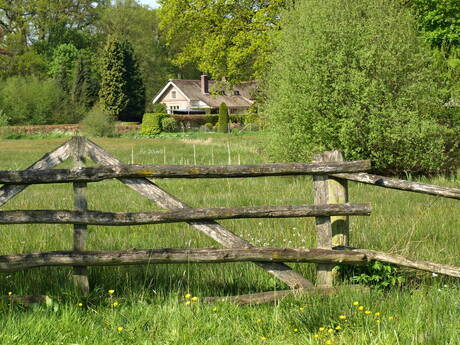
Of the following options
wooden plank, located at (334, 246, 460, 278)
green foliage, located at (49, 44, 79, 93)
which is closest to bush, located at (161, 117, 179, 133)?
green foliage, located at (49, 44, 79, 93)

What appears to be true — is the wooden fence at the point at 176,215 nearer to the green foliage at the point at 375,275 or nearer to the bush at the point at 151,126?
the green foliage at the point at 375,275

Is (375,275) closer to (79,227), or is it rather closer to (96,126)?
(79,227)

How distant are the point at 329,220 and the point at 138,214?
5.85 feet

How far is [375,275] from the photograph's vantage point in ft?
17.6

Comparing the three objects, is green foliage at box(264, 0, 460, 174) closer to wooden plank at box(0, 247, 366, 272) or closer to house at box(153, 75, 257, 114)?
wooden plank at box(0, 247, 366, 272)

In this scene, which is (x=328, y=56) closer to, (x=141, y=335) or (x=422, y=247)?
(x=422, y=247)

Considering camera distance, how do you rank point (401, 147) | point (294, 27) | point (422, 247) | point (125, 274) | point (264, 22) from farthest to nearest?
point (264, 22), point (294, 27), point (401, 147), point (422, 247), point (125, 274)

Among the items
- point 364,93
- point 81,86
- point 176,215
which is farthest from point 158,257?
point 81,86

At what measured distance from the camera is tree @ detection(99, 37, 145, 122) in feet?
193

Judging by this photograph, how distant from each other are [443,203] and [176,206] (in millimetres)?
6891

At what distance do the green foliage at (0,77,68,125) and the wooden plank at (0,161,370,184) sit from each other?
45.4 meters

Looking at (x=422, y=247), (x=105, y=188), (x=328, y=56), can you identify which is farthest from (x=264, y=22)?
(x=422, y=247)

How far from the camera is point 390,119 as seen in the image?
15125 millimetres

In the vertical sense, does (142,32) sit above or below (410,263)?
above
